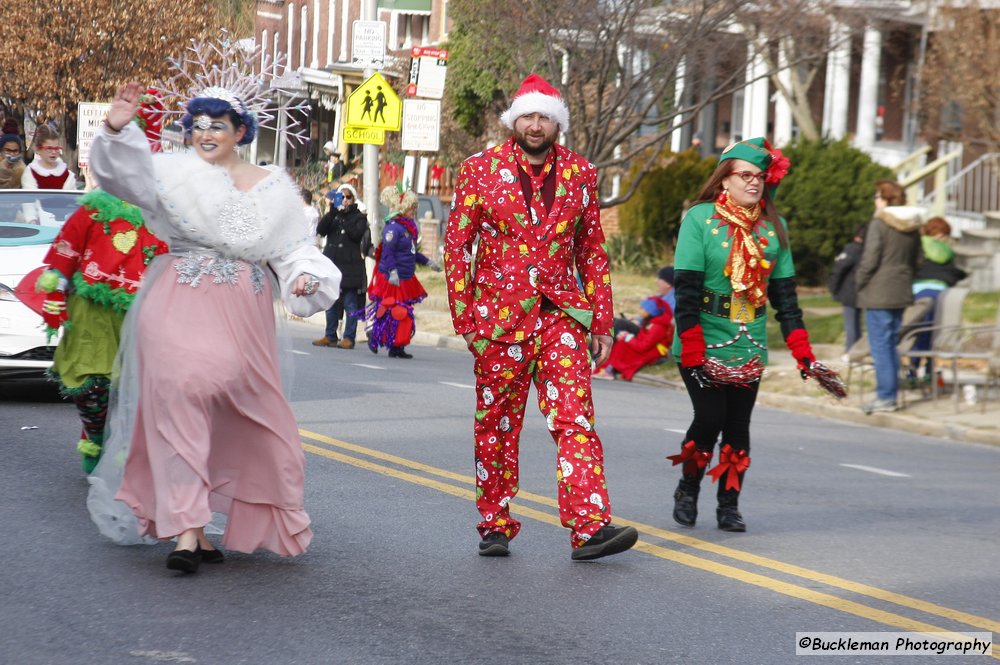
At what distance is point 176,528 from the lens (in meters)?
5.88

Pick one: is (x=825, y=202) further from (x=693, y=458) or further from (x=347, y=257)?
(x=693, y=458)

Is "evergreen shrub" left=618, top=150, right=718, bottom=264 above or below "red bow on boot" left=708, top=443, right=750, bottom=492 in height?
above

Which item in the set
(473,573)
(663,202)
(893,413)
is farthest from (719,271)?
(663,202)

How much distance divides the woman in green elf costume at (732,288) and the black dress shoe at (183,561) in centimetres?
249

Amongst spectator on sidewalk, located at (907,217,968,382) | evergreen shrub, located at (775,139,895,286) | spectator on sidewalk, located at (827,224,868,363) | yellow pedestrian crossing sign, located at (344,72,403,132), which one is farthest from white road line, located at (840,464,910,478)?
evergreen shrub, located at (775,139,895,286)

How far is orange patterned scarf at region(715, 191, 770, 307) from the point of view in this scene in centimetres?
716

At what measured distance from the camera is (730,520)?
756 cm

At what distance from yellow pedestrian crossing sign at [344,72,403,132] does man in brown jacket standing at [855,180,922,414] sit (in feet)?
27.7

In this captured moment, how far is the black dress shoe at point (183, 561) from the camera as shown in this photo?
5.89 m

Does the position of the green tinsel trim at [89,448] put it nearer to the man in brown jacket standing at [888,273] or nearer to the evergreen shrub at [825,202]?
the man in brown jacket standing at [888,273]

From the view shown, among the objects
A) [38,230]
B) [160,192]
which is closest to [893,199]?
[38,230]

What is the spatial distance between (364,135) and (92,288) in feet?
44.8

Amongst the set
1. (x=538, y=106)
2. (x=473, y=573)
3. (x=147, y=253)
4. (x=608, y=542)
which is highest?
(x=538, y=106)

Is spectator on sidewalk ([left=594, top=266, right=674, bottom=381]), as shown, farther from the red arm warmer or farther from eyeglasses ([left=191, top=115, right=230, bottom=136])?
eyeglasses ([left=191, top=115, right=230, bottom=136])
